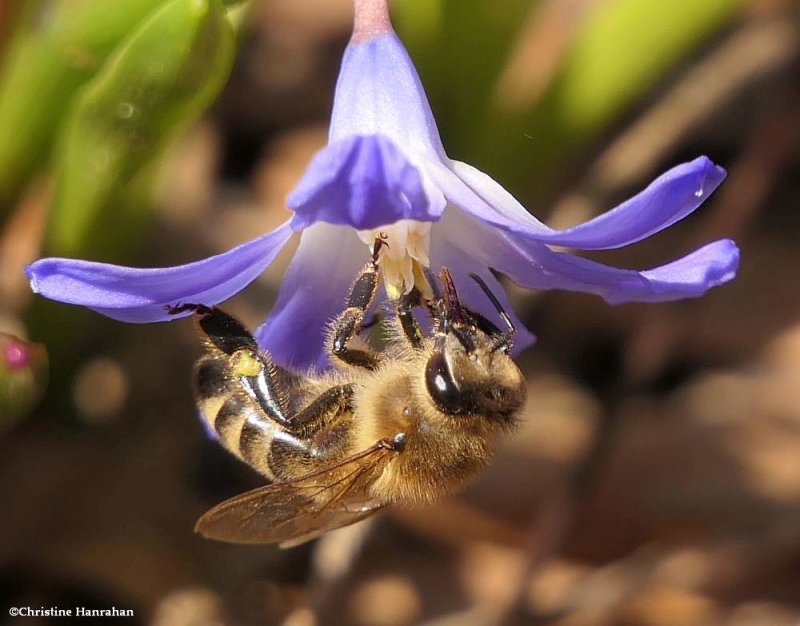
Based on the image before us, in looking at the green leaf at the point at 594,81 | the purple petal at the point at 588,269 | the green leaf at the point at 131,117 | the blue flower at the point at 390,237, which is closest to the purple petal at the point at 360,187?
the blue flower at the point at 390,237

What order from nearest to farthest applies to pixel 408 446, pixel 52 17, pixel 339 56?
pixel 408 446
pixel 52 17
pixel 339 56

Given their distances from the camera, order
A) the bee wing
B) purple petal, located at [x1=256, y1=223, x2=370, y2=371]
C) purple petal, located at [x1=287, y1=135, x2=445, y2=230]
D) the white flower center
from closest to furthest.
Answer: purple petal, located at [x1=287, y1=135, x2=445, y2=230] < the bee wing < the white flower center < purple petal, located at [x1=256, y1=223, x2=370, y2=371]

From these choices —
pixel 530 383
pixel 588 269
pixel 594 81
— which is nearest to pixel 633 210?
pixel 588 269

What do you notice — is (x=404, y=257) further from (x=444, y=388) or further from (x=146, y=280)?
(x=146, y=280)

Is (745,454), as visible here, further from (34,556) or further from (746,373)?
(34,556)

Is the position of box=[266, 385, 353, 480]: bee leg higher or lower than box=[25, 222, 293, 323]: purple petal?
lower

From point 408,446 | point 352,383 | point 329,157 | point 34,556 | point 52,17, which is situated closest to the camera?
point 329,157

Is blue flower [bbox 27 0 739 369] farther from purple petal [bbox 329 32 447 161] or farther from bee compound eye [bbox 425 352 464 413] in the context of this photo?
bee compound eye [bbox 425 352 464 413]

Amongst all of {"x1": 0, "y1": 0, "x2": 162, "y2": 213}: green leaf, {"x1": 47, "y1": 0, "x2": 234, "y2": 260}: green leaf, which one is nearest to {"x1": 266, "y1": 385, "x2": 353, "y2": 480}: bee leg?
{"x1": 47, "y1": 0, "x2": 234, "y2": 260}: green leaf

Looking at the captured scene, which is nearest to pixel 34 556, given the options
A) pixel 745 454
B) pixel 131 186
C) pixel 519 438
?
pixel 131 186
